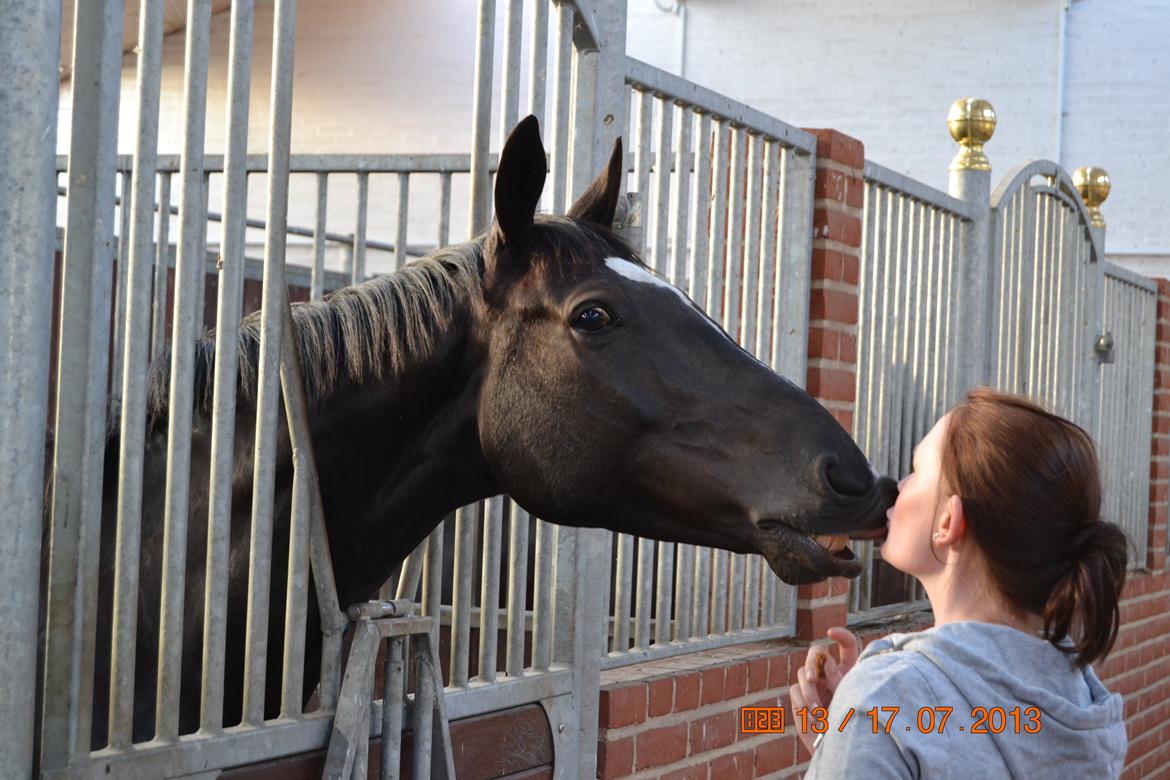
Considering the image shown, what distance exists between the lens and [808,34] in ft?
38.7

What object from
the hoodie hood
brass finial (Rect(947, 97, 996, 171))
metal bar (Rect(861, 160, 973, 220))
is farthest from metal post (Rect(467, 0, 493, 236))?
brass finial (Rect(947, 97, 996, 171))

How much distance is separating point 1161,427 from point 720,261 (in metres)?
4.48

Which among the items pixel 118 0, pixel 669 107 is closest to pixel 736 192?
pixel 669 107

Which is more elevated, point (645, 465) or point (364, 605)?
point (645, 465)

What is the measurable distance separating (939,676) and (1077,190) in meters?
4.66

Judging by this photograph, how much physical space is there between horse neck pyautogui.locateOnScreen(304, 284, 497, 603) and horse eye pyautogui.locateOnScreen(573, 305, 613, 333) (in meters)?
0.17

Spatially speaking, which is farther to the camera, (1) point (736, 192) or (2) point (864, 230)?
(2) point (864, 230)

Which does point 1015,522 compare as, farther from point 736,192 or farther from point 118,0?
point 736,192

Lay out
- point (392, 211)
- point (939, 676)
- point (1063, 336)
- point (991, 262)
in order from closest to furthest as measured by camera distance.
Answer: point (939, 676) → point (991, 262) → point (1063, 336) → point (392, 211)

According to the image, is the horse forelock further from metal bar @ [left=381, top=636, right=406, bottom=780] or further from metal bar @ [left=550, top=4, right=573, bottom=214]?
metal bar @ [left=381, top=636, right=406, bottom=780]

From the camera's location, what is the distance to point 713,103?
313 cm

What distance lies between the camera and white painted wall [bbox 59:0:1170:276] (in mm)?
10711

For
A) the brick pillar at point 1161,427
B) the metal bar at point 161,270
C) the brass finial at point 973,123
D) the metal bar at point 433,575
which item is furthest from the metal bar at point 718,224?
the brick pillar at point 1161,427

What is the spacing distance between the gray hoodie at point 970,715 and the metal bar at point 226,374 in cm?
84
